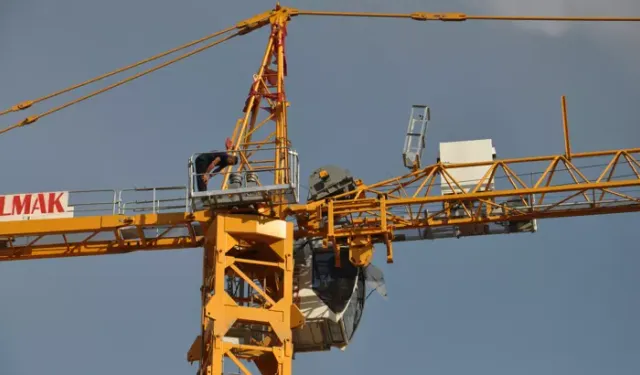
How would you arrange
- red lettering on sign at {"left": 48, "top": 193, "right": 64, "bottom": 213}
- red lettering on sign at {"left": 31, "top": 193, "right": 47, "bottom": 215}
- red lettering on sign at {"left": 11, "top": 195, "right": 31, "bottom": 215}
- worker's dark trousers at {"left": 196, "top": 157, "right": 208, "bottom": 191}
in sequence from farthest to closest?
red lettering on sign at {"left": 11, "top": 195, "right": 31, "bottom": 215} < red lettering on sign at {"left": 31, "top": 193, "right": 47, "bottom": 215} < red lettering on sign at {"left": 48, "top": 193, "right": 64, "bottom": 213} < worker's dark trousers at {"left": 196, "top": 157, "right": 208, "bottom": 191}

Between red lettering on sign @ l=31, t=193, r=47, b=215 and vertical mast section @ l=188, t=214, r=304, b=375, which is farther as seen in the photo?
red lettering on sign @ l=31, t=193, r=47, b=215

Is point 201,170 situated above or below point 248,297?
above

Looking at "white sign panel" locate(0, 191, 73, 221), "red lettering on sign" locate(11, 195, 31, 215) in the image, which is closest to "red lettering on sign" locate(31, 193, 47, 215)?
"white sign panel" locate(0, 191, 73, 221)

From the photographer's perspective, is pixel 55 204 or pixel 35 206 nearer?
pixel 55 204

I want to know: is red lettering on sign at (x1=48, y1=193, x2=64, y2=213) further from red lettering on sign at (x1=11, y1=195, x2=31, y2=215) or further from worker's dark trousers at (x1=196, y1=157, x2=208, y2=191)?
worker's dark trousers at (x1=196, y1=157, x2=208, y2=191)

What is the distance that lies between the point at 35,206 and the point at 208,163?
294 inches

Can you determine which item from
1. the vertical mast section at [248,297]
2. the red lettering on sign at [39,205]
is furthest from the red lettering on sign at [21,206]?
the vertical mast section at [248,297]

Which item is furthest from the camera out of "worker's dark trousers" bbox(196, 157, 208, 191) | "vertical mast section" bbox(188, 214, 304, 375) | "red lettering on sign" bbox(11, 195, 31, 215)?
"red lettering on sign" bbox(11, 195, 31, 215)

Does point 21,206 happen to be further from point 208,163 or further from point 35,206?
point 208,163

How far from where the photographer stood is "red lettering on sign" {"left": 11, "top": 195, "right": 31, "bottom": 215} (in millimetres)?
59781

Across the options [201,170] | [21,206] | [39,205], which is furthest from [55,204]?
[201,170]

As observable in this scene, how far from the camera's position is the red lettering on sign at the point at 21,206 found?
59.8m

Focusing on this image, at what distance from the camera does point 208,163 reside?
2249 inches

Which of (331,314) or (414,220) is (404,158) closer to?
(414,220)
